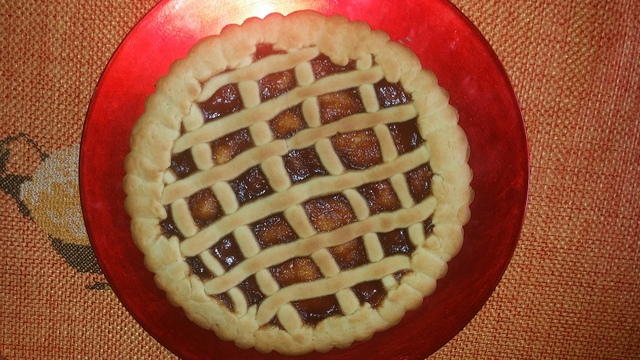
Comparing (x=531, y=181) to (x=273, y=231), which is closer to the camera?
(x=273, y=231)

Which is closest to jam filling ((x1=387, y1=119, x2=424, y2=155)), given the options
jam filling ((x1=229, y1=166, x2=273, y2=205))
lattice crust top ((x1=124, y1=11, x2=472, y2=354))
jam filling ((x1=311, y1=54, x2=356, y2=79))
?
lattice crust top ((x1=124, y1=11, x2=472, y2=354))

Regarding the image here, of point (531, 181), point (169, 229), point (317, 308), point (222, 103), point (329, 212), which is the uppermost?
point (222, 103)

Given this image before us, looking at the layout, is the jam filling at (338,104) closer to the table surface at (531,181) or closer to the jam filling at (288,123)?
the jam filling at (288,123)

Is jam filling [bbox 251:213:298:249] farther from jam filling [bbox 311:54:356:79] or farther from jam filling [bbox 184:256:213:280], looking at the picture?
jam filling [bbox 311:54:356:79]

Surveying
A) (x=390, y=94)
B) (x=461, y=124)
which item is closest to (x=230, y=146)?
(x=390, y=94)

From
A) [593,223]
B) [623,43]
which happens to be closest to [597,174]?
[593,223]

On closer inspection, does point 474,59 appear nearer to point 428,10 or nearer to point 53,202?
point 428,10

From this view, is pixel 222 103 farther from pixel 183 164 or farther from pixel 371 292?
pixel 371 292

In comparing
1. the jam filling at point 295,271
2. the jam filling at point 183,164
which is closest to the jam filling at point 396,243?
the jam filling at point 295,271
